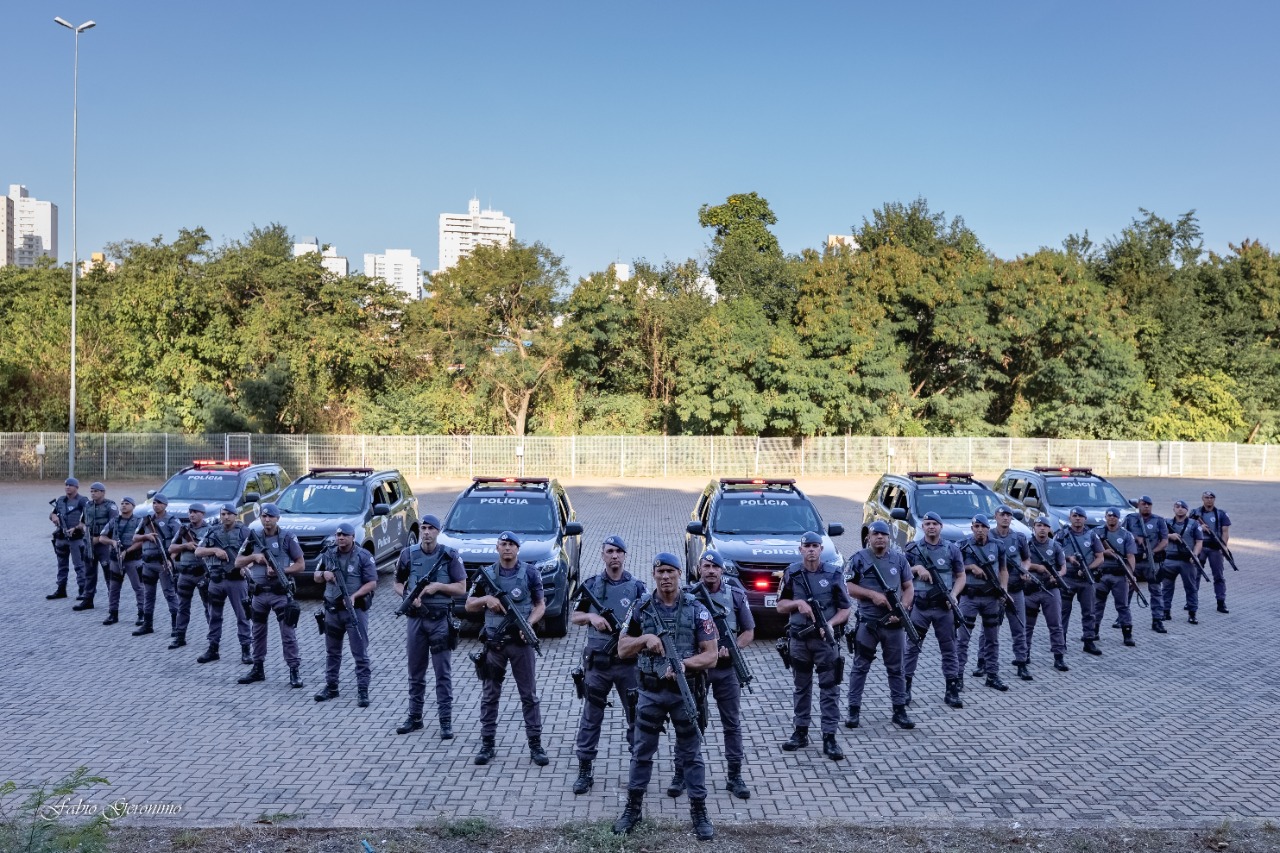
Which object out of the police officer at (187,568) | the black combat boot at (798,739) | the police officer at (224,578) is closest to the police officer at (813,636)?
the black combat boot at (798,739)

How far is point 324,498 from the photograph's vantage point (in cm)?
1589

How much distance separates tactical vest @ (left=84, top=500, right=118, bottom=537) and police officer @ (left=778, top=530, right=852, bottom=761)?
34.6 ft

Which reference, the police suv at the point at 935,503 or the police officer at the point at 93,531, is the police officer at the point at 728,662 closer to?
the police suv at the point at 935,503

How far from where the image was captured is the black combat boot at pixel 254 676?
10.4 m

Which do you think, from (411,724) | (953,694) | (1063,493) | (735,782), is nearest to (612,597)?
(735,782)

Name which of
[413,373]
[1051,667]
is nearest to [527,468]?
[413,373]

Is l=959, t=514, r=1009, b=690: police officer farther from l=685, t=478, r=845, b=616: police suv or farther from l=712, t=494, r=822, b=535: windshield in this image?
l=712, t=494, r=822, b=535: windshield

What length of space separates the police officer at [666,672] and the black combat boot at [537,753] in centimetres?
132

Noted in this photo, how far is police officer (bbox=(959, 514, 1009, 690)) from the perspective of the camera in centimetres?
1032

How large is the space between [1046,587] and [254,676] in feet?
29.2

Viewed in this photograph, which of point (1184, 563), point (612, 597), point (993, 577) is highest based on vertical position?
point (612, 597)

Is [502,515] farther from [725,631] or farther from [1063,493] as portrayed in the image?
[1063,493]

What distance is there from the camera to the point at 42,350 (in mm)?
40469

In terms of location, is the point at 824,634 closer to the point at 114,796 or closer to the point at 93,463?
the point at 114,796
